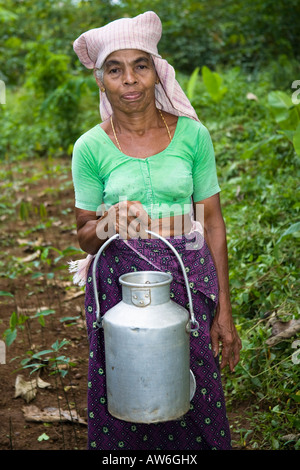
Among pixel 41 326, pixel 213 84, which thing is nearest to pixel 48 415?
pixel 41 326

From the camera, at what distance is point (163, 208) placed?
1.96m

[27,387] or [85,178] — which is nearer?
[85,178]

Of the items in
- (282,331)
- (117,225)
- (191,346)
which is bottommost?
(282,331)

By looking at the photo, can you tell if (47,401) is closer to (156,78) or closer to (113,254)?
(113,254)

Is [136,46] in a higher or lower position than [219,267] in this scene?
higher

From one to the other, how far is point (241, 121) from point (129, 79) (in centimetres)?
437

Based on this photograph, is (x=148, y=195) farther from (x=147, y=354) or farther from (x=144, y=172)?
(x=147, y=354)

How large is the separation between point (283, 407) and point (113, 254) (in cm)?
124

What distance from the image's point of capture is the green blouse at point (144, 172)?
76.4 inches

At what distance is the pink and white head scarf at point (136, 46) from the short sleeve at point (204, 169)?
10 cm

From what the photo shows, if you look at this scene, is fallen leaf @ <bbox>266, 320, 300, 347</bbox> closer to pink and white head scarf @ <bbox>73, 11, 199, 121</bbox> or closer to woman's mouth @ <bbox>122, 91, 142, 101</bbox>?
pink and white head scarf @ <bbox>73, 11, 199, 121</bbox>

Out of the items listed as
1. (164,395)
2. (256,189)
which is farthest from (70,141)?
(164,395)

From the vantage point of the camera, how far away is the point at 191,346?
2.00 meters

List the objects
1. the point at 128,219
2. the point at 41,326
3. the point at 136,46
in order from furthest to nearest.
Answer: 1. the point at 41,326
2. the point at 136,46
3. the point at 128,219
